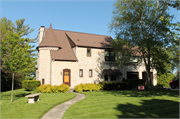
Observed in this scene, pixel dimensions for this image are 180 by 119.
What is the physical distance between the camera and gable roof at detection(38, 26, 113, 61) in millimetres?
23984

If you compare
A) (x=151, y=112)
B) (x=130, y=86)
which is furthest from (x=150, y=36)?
(x=151, y=112)

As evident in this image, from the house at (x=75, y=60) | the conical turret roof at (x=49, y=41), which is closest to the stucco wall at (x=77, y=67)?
the house at (x=75, y=60)

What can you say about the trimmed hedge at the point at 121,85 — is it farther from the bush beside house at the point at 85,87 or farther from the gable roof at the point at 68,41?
the gable roof at the point at 68,41

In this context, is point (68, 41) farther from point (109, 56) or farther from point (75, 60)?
point (109, 56)

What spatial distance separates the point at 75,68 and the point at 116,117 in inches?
659

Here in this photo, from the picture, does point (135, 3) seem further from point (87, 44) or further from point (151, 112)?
point (151, 112)

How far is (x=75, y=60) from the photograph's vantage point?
24.1 meters

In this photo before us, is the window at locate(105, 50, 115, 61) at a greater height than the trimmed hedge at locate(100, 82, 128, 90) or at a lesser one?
greater

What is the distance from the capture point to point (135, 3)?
20.3 meters

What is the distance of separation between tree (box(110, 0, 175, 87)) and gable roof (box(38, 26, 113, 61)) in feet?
21.5

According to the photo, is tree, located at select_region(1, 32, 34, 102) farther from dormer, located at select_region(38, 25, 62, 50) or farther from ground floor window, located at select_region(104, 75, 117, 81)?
ground floor window, located at select_region(104, 75, 117, 81)

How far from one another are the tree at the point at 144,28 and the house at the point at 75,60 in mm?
5666

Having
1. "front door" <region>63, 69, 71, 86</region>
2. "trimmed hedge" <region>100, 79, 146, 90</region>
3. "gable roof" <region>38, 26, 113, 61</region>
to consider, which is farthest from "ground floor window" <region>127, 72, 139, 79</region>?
"front door" <region>63, 69, 71, 86</region>

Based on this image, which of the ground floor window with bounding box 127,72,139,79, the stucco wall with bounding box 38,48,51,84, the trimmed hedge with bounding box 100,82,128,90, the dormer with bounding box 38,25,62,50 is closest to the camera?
the trimmed hedge with bounding box 100,82,128,90
